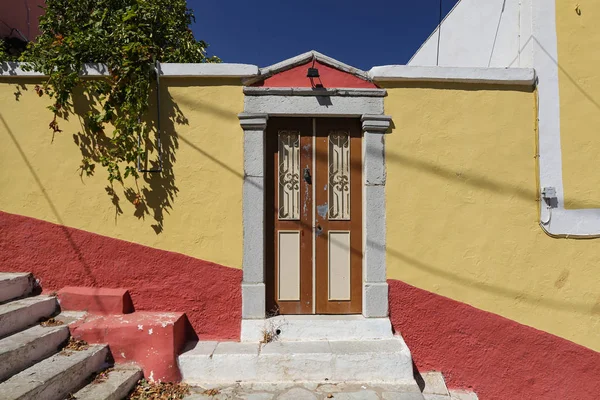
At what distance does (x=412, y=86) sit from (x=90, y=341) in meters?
4.20

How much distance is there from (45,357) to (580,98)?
5938 mm

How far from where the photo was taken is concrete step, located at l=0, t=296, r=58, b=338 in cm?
322

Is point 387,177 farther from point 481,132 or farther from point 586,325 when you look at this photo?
point 586,325

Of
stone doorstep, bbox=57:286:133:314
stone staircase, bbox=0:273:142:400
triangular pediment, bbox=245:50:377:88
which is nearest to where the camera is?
stone staircase, bbox=0:273:142:400

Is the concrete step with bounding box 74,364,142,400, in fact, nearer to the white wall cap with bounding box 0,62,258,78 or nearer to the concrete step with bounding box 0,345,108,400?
the concrete step with bounding box 0,345,108,400

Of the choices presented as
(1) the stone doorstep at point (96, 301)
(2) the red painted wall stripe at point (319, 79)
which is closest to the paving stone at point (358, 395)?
(1) the stone doorstep at point (96, 301)

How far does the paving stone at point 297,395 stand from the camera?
3.20 metres

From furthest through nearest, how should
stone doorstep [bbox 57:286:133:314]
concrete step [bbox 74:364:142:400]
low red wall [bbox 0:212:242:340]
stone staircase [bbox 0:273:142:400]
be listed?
low red wall [bbox 0:212:242:340], stone doorstep [bbox 57:286:133:314], concrete step [bbox 74:364:142:400], stone staircase [bbox 0:273:142:400]

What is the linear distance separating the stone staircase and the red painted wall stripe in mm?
3191

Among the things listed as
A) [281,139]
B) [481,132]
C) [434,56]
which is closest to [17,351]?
[281,139]

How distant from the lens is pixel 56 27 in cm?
457

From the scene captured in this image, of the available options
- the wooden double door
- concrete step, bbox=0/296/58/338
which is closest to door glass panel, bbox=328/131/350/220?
the wooden double door

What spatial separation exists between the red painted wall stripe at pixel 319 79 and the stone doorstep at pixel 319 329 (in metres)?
2.55

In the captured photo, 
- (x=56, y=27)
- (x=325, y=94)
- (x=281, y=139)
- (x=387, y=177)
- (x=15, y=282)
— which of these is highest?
(x=56, y=27)
